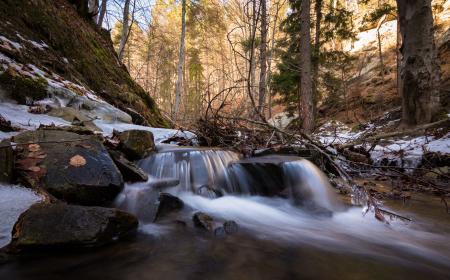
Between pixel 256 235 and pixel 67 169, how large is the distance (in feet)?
5.95

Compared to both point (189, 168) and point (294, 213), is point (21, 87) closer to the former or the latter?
point (189, 168)

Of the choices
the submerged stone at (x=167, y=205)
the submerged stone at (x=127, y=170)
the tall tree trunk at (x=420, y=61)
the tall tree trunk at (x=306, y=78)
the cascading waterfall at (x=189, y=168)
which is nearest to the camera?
the submerged stone at (x=167, y=205)

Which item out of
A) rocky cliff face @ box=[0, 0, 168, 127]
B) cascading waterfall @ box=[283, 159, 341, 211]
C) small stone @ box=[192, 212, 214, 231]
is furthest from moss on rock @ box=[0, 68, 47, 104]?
cascading waterfall @ box=[283, 159, 341, 211]

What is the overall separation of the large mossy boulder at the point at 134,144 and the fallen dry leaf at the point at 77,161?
1.22 metres

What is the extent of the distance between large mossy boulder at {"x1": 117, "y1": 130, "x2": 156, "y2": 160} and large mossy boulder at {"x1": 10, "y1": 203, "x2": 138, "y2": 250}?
190 centimetres

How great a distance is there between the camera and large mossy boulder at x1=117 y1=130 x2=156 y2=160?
12.8 feet

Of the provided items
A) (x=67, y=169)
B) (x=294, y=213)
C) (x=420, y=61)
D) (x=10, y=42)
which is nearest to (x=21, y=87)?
(x=10, y=42)

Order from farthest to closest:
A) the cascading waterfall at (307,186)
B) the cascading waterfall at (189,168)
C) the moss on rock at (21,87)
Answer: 1. the moss on rock at (21,87)
2. the cascading waterfall at (189,168)
3. the cascading waterfall at (307,186)

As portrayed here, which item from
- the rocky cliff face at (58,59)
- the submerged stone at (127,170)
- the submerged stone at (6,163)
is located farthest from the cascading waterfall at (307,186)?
the rocky cliff face at (58,59)

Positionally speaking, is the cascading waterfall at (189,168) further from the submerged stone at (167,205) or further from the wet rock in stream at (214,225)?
the wet rock in stream at (214,225)

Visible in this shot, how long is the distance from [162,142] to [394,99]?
1378 centimetres

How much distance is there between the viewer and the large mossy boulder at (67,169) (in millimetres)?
2392

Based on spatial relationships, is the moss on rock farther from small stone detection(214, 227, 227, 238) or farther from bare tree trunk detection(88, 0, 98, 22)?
bare tree trunk detection(88, 0, 98, 22)

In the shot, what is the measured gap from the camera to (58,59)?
6.12m
